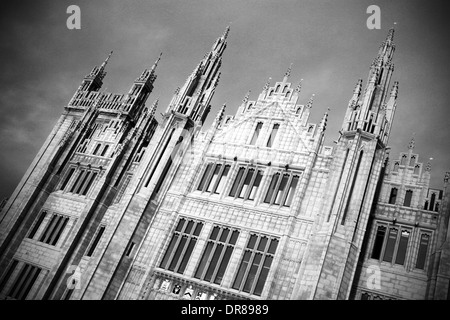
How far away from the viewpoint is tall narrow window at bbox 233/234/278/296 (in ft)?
Result: 70.0

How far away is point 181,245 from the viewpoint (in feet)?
79.8

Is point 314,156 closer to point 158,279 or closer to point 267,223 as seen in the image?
point 267,223

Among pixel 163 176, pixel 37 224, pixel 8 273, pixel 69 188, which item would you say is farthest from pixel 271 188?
pixel 8 273

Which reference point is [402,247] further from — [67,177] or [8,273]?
[8,273]

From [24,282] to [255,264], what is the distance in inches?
726

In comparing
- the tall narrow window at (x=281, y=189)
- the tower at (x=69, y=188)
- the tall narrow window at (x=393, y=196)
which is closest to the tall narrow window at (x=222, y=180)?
the tall narrow window at (x=281, y=189)

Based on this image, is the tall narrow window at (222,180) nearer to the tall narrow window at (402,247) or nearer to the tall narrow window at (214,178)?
the tall narrow window at (214,178)

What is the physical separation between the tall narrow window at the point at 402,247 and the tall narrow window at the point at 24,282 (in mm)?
25210

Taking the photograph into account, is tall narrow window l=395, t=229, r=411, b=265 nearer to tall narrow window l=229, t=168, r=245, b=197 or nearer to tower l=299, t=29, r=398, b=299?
tower l=299, t=29, r=398, b=299

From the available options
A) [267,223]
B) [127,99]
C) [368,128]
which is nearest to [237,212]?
[267,223]

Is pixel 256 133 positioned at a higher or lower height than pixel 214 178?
higher

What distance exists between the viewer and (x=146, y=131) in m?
33.6

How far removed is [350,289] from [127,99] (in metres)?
26.6
